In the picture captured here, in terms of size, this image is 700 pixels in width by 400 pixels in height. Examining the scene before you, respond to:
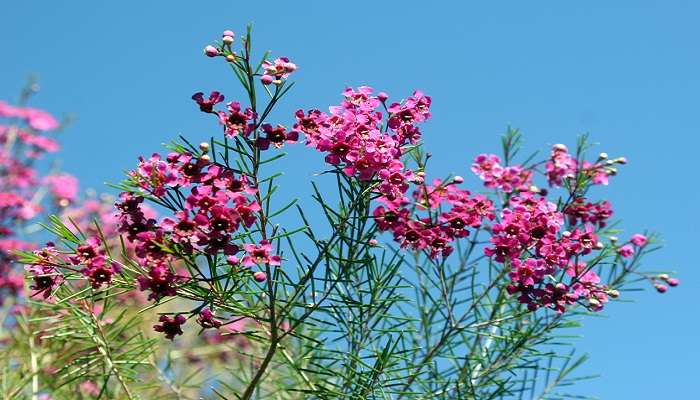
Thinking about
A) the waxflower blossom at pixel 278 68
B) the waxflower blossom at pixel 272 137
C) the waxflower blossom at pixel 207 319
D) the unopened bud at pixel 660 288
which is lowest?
the waxflower blossom at pixel 207 319

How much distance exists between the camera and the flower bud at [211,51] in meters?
1.87

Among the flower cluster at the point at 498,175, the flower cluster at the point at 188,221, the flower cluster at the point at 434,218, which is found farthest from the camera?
the flower cluster at the point at 498,175

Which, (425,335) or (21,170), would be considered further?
(21,170)

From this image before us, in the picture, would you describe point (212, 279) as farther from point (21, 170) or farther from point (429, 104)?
point (21, 170)

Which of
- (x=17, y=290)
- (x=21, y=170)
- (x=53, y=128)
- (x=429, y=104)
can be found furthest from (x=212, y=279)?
(x=53, y=128)

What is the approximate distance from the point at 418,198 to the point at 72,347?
127 cm

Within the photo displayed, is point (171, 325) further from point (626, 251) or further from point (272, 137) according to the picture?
point (626, 251)

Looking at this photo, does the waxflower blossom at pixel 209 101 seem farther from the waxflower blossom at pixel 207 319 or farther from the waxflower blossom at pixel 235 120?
the waxflower blossom at pixel 207 319

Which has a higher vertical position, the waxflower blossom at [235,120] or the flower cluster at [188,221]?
the waxflower blossom at [235,120]

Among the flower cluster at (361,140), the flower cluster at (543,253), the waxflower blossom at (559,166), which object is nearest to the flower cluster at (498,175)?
the waxflower blossom at (559,166)

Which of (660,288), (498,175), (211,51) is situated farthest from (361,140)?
(660,288)

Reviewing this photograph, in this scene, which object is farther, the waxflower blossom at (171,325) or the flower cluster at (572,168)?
the flower cluster at (572,168)

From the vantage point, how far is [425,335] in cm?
249

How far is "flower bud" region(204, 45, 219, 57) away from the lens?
1872 mm
